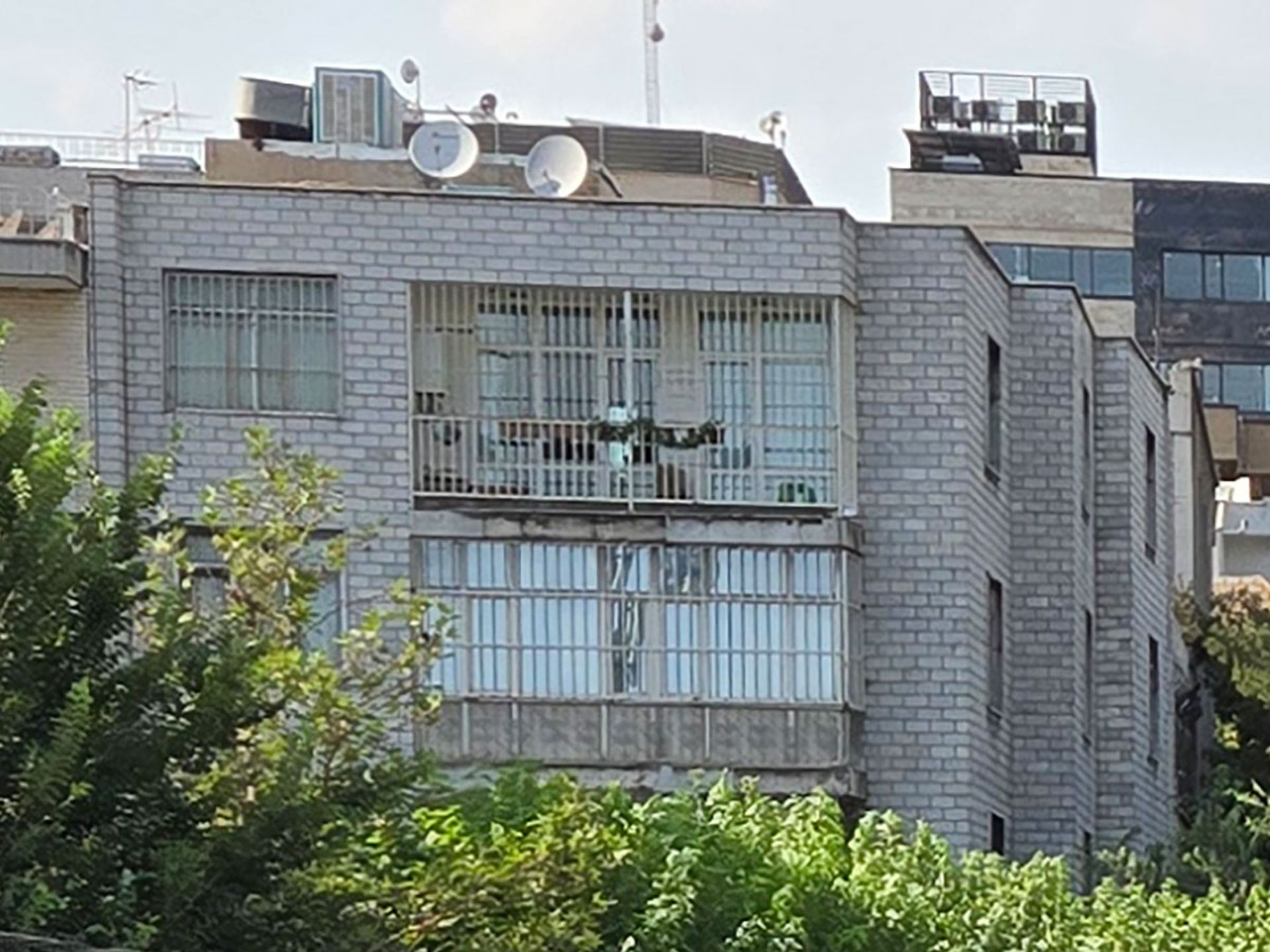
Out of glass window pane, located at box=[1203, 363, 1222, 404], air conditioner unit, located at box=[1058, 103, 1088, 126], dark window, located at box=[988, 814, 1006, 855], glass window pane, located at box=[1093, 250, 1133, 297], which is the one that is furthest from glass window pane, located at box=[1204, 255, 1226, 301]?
dark window, located at box=[988, 814, 1006, 855]

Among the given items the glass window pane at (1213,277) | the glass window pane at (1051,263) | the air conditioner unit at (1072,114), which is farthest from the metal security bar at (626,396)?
the glass window pane at (1213,277)

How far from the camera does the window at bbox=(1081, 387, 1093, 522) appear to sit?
36812 mm

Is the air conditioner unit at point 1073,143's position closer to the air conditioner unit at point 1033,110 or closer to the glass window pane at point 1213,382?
the air conditioner unit at point 1033,110

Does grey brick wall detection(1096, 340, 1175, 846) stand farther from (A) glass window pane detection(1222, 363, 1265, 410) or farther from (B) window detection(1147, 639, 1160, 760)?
(A) glass window pane detection(1222, 363, 1265, 410)

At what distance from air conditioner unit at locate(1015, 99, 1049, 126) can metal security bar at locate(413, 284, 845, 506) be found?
45.0 metres

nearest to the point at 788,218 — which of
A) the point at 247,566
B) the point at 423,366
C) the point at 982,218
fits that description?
the point at 423,366

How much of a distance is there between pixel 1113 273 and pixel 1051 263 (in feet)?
7.24

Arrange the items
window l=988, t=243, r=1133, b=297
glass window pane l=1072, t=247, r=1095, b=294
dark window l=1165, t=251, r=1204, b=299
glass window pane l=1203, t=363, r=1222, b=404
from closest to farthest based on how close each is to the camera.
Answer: window l=988, t=243, r=1133, b=297
glass window pane l=1072, t=247, r=1095, b=294
dark window l=1165, t=251, r=1204, b=299
glass window pane l=1203, t=363, r=1222, b=404

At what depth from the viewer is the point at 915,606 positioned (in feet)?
109

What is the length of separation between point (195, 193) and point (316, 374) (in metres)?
1.57

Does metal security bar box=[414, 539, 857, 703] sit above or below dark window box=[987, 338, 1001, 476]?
below

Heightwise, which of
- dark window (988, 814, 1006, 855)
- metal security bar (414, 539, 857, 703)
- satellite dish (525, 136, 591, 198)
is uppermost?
satellite dish (525, 136, 591, 198)

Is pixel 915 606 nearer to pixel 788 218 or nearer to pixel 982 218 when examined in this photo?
pixel 788 218

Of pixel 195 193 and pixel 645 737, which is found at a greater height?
pixel 195 193
